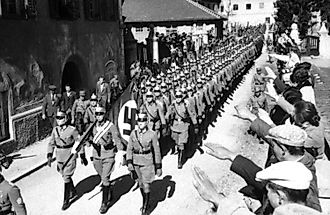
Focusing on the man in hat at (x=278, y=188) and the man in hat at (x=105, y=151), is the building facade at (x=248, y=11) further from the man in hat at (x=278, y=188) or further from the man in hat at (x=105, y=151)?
the man in hat at (x=278, y=188)

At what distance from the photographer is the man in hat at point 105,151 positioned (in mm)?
8117

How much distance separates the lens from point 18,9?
1245 cm

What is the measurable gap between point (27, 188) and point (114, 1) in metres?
12.5

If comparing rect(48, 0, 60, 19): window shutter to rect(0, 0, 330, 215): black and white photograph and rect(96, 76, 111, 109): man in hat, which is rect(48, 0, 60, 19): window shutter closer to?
rect(0, 0, 330, 215): black and white photograph

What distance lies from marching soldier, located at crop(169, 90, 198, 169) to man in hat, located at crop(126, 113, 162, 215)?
284 cm

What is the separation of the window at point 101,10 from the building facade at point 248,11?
55.2m

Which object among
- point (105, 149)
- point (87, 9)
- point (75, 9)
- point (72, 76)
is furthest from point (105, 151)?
point (87, 9)

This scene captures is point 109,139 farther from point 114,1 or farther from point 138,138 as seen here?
point 114,1

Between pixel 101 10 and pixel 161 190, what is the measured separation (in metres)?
11.7

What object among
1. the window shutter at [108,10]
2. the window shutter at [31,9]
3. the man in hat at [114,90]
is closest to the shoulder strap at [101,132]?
the window shutter at [31,9]

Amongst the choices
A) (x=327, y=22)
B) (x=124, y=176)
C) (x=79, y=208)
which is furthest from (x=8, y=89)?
(x=327, y=22)

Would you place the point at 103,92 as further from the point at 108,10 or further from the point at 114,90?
the point at 108,10

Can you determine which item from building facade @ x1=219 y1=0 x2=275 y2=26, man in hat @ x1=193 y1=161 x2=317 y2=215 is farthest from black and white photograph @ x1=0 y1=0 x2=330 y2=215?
building facade @ x1=219 y1=0 x2=275 y2=26

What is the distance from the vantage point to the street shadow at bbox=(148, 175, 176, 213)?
28.3ft
